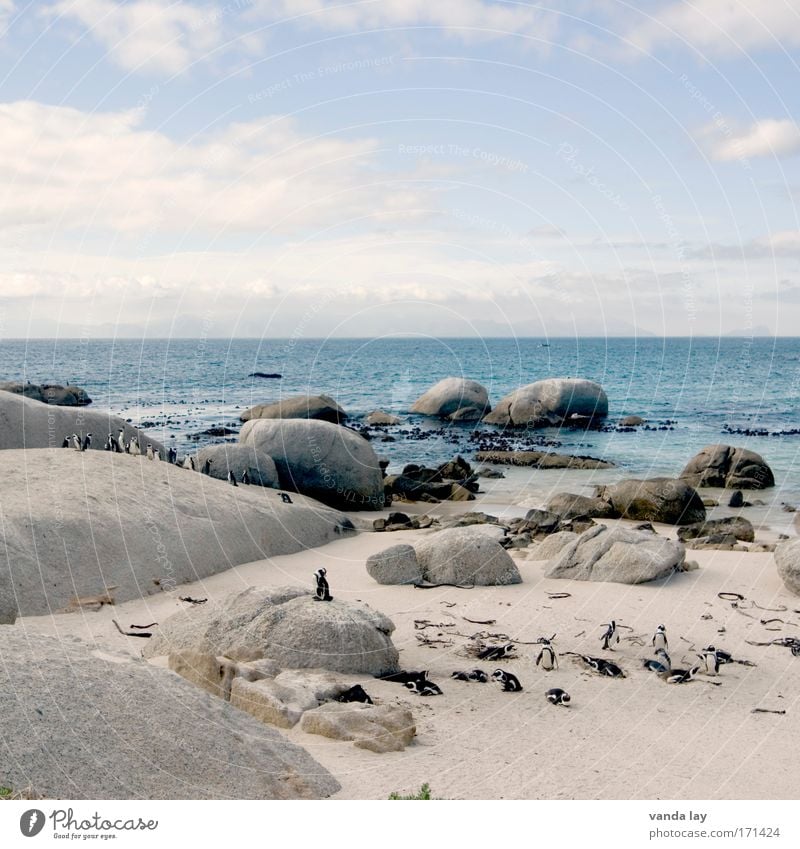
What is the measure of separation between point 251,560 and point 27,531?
461cm

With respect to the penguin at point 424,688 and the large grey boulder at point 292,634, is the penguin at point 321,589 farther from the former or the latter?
the penguin at point 424,688

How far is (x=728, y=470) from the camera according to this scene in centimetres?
3181

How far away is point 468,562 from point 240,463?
33.3ft

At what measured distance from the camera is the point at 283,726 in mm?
9695

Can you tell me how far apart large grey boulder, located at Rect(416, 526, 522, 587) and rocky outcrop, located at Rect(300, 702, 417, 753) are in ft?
21.3

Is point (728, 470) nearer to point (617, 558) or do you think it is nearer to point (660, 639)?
point (617, 558)

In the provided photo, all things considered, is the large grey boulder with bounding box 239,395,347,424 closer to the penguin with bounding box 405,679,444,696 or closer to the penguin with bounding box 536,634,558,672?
the penguin with bounding box 536,634,558,672

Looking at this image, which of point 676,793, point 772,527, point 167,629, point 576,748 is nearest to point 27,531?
point 167,629

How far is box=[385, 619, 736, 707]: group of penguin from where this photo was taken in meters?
11.3

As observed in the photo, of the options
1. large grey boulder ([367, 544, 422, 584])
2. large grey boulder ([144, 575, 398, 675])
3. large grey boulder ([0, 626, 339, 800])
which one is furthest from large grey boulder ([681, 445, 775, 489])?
large grey boulder ([0, 626, 339, 800])

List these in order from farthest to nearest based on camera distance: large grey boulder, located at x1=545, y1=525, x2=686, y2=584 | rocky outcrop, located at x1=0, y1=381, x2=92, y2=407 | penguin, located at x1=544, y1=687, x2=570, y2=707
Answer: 1. rocky outcrop, located at x1=0, y1=381, x2=92, y2=407
2. large grey boulder, located at x1=545, y1=525, x2=686, y2=584
3. penguin, located at x1=544, y1=687, x2=570, y2=707

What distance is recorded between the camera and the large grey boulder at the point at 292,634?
11.6m

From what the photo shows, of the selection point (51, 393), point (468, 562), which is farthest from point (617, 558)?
point (51, 393)

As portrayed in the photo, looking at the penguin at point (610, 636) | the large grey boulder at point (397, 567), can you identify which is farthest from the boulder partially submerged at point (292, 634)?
the large grey boulder at point (397, 567)
